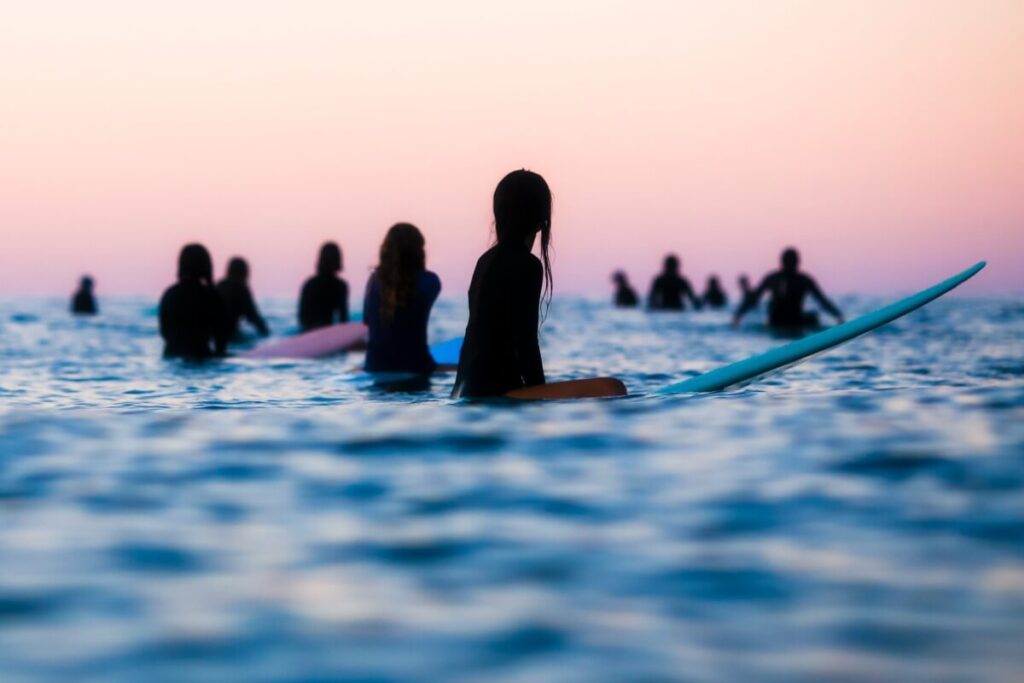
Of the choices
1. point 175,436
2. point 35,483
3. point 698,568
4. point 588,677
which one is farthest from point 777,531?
point 175,436

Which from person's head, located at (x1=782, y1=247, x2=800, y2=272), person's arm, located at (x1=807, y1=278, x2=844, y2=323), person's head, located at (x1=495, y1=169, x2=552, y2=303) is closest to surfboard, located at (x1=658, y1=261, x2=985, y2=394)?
person's head, located at (x1=495, y1=169, x2=552, y2=303)

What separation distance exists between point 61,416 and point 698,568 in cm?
372

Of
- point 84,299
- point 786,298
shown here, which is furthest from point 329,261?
point 84,299

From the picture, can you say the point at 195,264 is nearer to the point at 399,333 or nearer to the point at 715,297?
the point at 399,333

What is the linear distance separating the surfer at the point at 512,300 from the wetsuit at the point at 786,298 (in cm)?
1168

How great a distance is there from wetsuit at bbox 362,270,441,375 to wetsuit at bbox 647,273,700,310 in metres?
18.1

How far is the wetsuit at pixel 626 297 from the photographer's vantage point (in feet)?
110

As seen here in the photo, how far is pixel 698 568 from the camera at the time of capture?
2697mm

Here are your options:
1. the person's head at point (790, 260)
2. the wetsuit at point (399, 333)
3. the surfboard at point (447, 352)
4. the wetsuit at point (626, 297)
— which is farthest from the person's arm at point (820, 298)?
the wetsuit at point (626, 297)

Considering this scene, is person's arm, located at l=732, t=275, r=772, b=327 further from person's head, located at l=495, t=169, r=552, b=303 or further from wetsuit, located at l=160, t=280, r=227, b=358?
person's head, located at l=495, t=169, r=552, b=303

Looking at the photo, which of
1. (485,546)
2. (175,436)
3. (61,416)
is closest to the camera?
(485,546)

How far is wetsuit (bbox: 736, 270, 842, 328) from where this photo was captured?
17.1 meters

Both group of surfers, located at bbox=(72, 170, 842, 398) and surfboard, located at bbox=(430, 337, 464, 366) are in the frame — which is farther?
surfboard, located at bbox=(430, 337, 464, 366)

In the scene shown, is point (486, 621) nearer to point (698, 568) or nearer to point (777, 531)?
point (698, 568)
